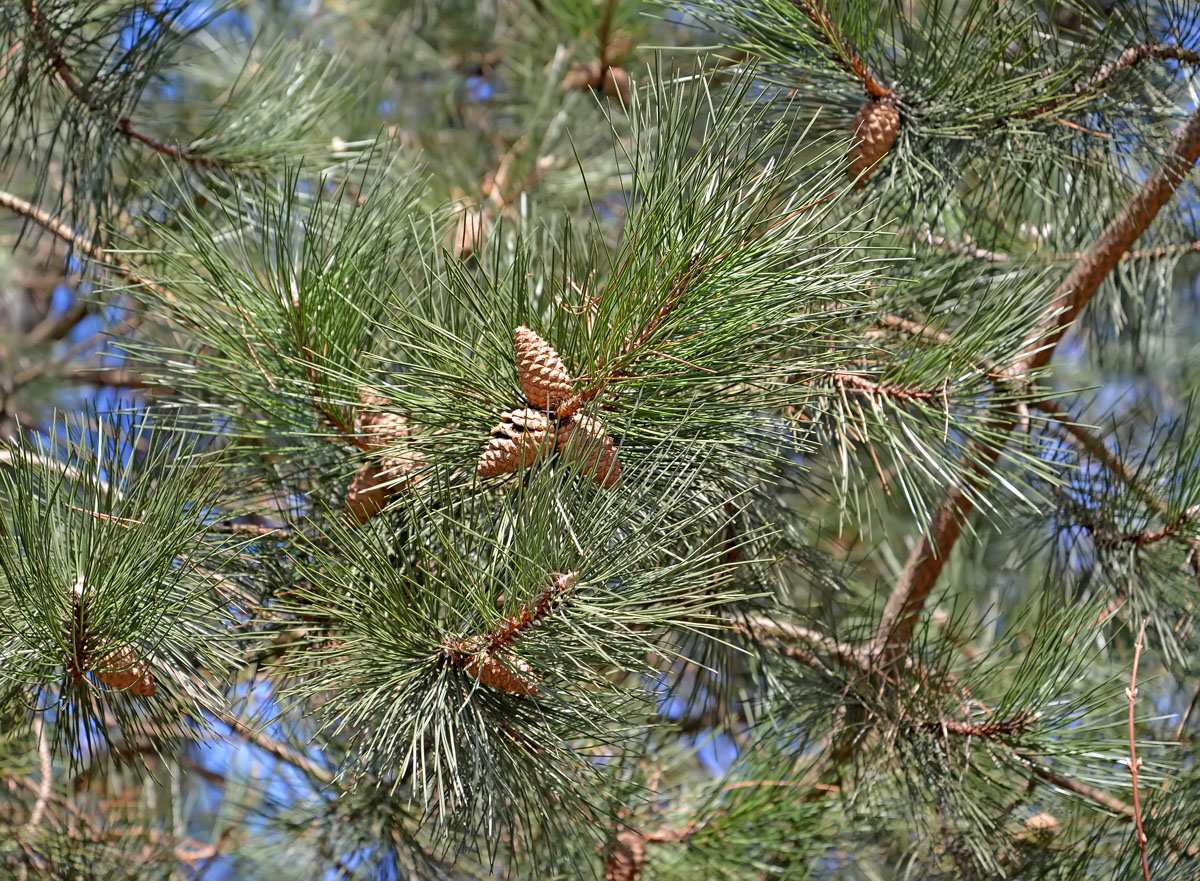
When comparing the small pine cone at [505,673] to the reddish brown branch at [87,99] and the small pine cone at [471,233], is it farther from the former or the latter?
the reddish brown branch at [87,99]

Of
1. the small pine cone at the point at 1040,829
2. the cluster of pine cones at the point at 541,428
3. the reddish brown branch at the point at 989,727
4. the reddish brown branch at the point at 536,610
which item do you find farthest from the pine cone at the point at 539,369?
the small pine cone at the point at 1040,829

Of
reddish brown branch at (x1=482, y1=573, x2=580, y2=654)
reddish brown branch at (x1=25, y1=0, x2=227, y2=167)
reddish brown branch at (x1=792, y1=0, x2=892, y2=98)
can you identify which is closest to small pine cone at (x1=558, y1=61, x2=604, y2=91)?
reddish brown branch at (x1=25, y1=0, x2=227, y2=167)

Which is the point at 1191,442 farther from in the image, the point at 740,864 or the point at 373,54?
the point at 373,54

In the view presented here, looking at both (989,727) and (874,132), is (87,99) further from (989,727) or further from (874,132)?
(989,727)

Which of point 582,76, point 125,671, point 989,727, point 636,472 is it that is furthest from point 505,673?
point 582,76

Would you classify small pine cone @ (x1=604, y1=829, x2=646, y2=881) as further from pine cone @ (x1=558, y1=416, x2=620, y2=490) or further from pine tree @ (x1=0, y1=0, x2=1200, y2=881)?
pine cone @ (x1=558, y1=416, x2=620, y2=490)

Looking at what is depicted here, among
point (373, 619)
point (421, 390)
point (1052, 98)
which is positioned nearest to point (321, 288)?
point (421, 390)
